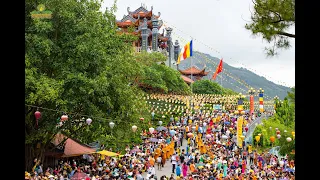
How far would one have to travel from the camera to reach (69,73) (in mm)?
12875

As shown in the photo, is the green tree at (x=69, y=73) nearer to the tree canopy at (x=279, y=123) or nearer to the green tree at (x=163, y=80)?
the tree canopy at (x=279, y=123)

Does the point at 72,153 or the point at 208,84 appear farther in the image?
the point at 208,84

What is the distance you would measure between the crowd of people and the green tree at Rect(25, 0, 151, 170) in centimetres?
134

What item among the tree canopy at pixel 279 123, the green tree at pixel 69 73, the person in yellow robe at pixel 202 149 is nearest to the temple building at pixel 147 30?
the tree canopy at pixel 279 123

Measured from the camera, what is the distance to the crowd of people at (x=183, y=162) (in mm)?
13492

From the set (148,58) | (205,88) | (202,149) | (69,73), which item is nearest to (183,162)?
(202,149)

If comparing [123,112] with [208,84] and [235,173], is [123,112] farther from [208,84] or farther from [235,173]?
[208,84]

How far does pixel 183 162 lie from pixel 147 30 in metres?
27.9

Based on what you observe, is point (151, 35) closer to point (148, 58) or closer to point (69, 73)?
point (148, 58)

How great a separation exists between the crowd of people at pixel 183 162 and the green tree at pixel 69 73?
134cm

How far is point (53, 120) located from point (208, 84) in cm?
3039

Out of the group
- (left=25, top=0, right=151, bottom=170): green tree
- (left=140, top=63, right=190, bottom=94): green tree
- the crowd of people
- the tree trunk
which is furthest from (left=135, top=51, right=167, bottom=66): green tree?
the tree trunk
